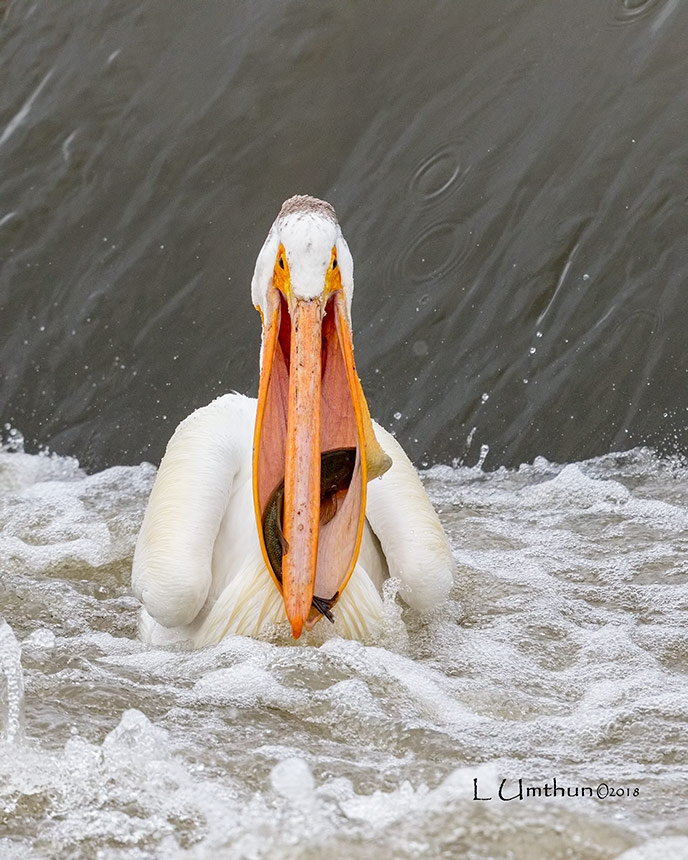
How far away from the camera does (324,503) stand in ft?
9.75

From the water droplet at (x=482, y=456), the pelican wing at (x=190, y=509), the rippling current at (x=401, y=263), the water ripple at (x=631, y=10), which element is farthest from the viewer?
the water ripple at (x=631, y=10)

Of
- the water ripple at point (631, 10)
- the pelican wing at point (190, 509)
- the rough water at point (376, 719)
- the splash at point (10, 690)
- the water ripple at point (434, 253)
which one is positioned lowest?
the rough water at point (376, 719)

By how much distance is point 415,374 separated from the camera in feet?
18.0

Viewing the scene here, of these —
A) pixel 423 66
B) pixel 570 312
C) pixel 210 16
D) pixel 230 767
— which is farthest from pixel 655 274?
pixel 230 767

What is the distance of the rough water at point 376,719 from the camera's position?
73.4 inches

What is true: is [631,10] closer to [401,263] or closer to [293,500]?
[401,263]

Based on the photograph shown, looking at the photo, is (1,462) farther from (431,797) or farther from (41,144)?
(431,797)

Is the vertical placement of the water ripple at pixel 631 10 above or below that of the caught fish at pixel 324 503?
above

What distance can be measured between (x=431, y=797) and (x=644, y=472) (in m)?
3.28

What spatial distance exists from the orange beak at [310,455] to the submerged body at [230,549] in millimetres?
165

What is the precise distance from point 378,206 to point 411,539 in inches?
114

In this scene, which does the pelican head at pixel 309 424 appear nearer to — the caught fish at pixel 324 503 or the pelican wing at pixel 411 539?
the caught fish at pixel 324 503

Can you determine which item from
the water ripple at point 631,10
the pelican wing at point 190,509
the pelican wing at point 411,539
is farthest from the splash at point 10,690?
the water ripple at point 631,10

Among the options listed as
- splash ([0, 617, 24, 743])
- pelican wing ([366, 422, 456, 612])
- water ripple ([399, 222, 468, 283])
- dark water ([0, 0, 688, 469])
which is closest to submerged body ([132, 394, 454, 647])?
pelican wing ([366, 422, 456, 612])
